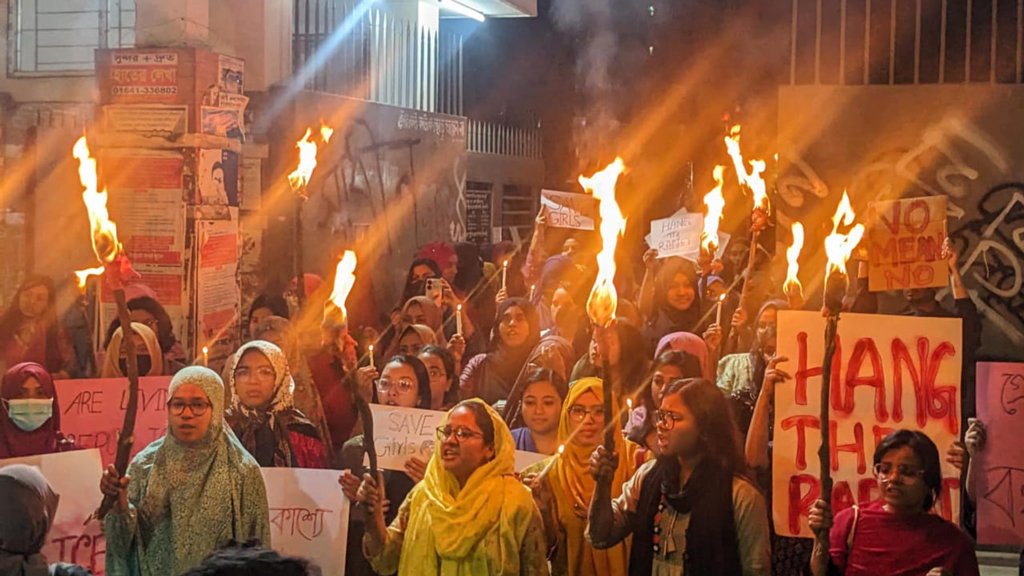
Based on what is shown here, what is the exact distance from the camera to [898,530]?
15.9 ft

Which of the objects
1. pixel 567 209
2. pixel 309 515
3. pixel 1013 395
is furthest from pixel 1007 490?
pixel 567 209

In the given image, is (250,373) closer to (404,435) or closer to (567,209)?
(404,435)

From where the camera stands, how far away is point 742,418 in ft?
22.5

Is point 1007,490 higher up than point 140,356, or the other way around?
point 140,356

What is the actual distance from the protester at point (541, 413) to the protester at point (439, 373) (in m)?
0.98

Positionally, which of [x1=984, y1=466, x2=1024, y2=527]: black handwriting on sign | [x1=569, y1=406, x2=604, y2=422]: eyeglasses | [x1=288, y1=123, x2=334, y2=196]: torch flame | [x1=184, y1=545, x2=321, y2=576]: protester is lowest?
[x1=984, y1=466, x2=1024, y2=527]: black handwriting on sign

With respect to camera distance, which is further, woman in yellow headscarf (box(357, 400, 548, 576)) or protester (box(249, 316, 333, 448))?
protester (box(249, 316, 333, 448))

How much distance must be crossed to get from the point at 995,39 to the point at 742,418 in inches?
189

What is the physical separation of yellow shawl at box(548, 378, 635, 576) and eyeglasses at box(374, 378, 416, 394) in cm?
115

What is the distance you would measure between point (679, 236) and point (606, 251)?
4.31 m

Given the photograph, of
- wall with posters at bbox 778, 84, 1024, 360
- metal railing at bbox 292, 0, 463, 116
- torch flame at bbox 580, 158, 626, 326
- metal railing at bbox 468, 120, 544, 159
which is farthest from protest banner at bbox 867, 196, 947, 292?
metal railing at bbox 468, 120, 544, 159

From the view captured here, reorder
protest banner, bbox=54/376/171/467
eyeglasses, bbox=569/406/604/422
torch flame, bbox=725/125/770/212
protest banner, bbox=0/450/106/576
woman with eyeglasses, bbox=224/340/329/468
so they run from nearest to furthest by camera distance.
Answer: eyeglasses, bbox=569/406/604/422
protest banner, bbox=0/450/106/576
woman with eyeglasses, bbox=224/340/329/468
protest banner, bbox=54/376/171/467
torch flame, bbox=725/125/770/212

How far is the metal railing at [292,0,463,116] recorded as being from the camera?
14.0m

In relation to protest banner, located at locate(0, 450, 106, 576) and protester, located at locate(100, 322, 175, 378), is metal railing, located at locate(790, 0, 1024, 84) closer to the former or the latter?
protester, located at locate(100, 322, 175, 378)
